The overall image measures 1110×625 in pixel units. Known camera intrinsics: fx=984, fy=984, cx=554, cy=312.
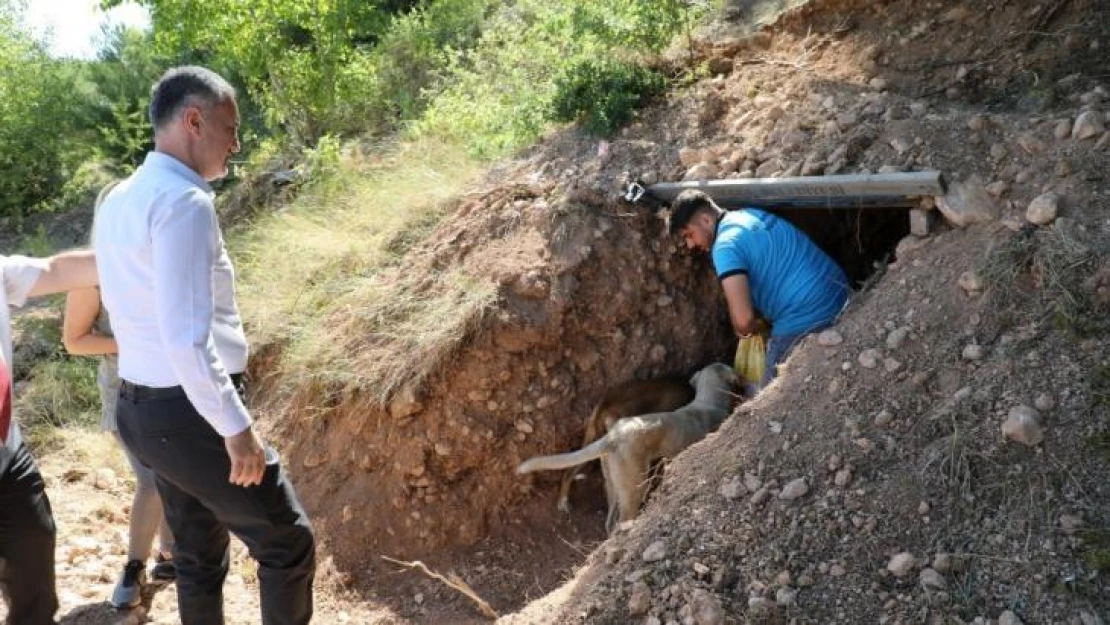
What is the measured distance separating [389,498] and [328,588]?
1.86 ft

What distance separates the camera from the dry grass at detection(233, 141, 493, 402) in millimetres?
5281

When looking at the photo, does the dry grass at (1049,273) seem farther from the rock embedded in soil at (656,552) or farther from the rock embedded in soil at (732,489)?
the rock embedded in soil at (656,552)

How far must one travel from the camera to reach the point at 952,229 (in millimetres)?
4262

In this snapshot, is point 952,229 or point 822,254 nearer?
point 952,229

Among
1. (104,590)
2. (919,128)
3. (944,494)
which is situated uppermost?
(919,128)

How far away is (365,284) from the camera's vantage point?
5.88 meters

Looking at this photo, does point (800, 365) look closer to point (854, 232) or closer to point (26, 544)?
point (854, 232)

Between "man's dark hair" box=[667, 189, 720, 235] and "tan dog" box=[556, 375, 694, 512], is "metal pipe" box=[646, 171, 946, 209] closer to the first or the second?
"man's dark hair" box=[667, 189, 720, 235]

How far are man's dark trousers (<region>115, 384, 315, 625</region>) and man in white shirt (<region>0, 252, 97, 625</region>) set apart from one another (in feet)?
1.19

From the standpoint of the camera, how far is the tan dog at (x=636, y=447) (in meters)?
4.60

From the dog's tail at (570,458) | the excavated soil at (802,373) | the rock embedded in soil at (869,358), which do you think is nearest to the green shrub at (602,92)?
the excavated soil at (802,373)

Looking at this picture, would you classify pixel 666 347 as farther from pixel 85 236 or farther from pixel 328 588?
pixel 85 236

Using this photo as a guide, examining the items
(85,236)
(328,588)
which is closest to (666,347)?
(328,588)

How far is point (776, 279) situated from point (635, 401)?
3.06 ft
